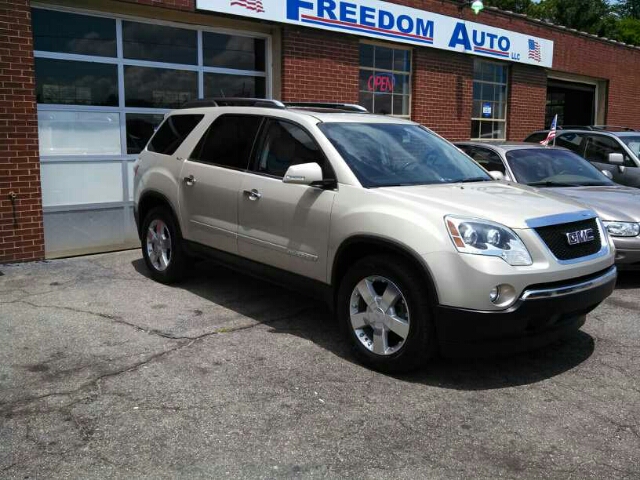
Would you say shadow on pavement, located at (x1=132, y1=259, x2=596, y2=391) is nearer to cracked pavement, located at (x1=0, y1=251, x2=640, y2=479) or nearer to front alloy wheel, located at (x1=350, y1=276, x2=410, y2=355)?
cracked pavement, located at (x1=0, y1=251, x2=640, y2=479)

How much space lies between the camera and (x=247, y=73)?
32.7ft

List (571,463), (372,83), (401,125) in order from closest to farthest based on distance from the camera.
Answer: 1. (571,463)
2. (401,125)
3. (372,83)

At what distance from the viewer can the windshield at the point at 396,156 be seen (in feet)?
16.0

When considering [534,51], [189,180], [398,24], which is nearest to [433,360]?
[189,180]

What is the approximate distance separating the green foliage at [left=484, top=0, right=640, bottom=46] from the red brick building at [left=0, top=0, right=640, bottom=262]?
33.0 m

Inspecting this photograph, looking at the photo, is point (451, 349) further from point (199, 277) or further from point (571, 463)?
point (199, 277)

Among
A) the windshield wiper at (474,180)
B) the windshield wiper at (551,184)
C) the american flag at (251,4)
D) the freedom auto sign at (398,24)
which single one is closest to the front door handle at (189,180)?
the windshield wiper at (474,180)

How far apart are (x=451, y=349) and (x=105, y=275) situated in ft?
15.2

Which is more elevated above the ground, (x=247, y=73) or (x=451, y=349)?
(x=247, y=73)

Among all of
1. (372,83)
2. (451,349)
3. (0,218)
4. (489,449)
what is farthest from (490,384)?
(372,83)

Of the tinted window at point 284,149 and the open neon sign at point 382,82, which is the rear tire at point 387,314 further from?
the open neon sign at point 382,82

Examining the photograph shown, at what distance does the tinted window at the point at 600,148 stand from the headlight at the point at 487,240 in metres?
7.05

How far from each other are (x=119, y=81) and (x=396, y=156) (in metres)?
5.02

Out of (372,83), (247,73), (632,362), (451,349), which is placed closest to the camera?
(451,349)
